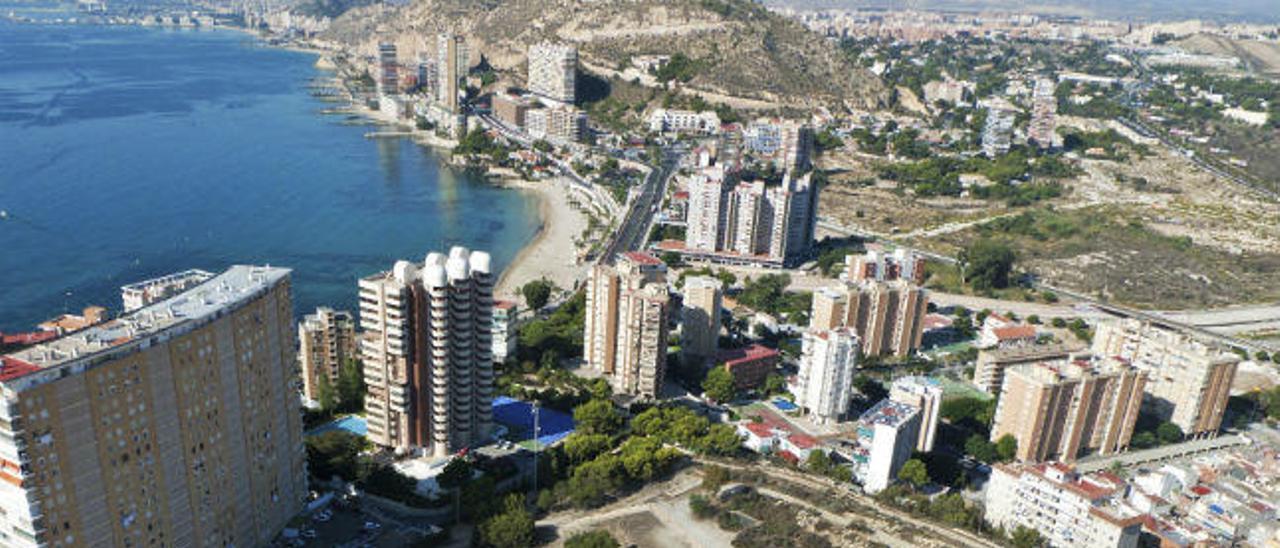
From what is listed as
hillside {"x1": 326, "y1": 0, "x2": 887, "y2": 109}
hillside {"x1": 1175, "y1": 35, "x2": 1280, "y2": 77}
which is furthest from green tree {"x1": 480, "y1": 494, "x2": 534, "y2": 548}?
hillside {"x1": 1175, "y1": 35, "x2": 1280, "y2": 77}

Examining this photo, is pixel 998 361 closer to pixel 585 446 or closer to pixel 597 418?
pixel 597 418

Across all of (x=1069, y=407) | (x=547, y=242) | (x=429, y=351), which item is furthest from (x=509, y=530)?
(x=547, y=242)

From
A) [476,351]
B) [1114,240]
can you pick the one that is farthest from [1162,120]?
[476,351]

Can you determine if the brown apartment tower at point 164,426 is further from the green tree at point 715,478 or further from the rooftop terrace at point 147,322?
the green tree at point 715,478

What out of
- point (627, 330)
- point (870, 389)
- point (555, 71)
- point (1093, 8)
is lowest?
point (870, 389)

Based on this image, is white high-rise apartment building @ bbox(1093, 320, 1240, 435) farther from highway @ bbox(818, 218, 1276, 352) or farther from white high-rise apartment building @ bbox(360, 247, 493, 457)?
white high-rise apartment building @ bbox(360, 247, 493, 457)

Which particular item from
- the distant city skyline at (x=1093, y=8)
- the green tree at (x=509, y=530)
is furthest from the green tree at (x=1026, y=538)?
the distant city skyline at (x=1093, y=8)

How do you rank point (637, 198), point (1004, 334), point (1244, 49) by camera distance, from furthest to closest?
point (1244, 49)
point (637, 198)
point (1004, 334)

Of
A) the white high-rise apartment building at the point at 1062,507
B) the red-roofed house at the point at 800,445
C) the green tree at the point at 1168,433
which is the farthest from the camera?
the green tree at the point at 1168,433
